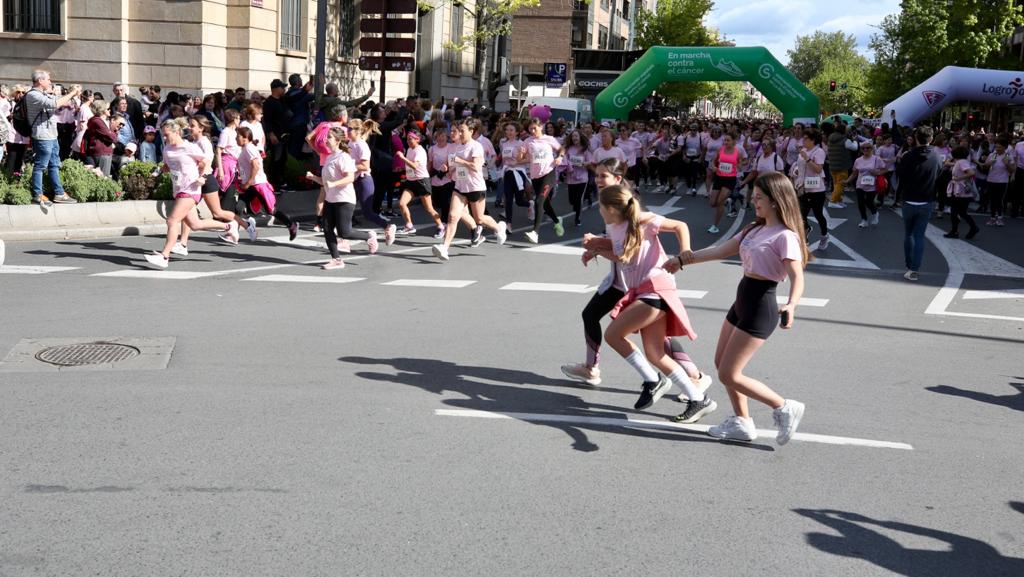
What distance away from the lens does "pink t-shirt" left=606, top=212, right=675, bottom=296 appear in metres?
6.88

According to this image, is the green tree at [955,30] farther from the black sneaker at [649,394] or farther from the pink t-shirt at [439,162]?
the black sneaker at [649,394]

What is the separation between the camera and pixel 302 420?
6.53 meters

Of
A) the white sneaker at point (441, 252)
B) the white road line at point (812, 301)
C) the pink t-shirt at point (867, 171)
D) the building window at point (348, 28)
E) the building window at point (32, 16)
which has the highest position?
the building window at point (348, 28)

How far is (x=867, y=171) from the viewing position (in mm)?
19656

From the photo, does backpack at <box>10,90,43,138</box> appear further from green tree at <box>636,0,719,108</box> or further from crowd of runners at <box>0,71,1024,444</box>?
green tree at <box>636,0,719,108</box>

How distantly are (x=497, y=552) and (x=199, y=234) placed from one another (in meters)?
11.6

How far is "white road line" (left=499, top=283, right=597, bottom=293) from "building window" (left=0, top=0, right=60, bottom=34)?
52.6 ft

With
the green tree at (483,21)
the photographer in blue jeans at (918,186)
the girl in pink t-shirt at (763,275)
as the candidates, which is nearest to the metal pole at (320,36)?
the photographer in blue jeans at (918,186)

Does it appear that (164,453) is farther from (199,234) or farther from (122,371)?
(199,234)

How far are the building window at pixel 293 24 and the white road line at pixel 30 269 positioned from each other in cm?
1542

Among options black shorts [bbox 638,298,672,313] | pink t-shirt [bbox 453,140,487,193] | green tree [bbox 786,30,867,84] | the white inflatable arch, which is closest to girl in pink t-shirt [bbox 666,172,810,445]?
black shorts [bbox 638,298,672,313]

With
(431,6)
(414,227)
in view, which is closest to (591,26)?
(431,6)

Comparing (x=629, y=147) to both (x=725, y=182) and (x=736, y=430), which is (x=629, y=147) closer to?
(x=725, y=182)

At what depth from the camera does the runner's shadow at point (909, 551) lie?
4.73m
